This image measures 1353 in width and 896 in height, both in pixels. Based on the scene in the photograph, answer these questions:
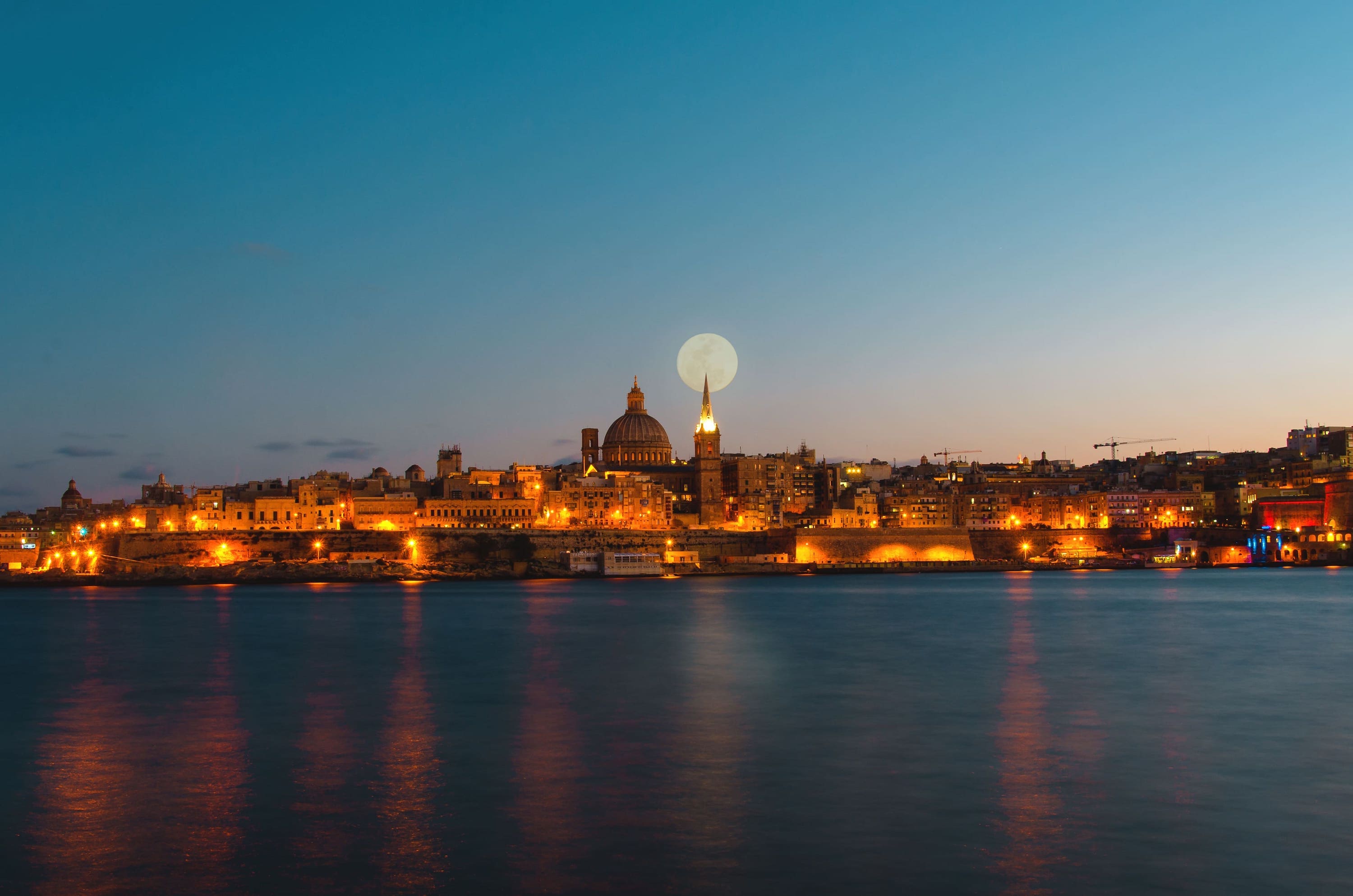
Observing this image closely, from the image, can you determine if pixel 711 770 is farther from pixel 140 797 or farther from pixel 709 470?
pixel 709 470

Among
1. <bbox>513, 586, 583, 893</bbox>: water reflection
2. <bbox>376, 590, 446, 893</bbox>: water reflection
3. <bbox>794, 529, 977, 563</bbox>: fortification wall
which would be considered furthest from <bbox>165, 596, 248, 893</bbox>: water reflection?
<bbox>794, 529, 977, 563</bbox>: fortification wall

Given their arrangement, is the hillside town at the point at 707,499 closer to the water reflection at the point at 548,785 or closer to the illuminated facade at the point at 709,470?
the illuminated facade at the point at 709,470

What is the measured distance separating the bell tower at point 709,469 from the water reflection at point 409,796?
5193 cm

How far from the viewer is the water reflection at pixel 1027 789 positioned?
26.6 feet

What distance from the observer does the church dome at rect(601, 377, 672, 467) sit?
3187 inches

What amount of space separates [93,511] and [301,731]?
237ft

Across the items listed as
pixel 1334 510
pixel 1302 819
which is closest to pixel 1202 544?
pixel 1334 510

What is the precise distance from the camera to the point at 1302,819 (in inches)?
370

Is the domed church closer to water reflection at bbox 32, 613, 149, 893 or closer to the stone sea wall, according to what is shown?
the stone sea wall

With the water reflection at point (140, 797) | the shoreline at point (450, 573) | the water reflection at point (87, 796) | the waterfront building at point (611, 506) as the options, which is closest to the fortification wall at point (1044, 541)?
the shoreline at point (450, 573)

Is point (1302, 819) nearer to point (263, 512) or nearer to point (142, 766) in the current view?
point (142, 766)

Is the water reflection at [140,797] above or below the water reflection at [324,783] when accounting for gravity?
above

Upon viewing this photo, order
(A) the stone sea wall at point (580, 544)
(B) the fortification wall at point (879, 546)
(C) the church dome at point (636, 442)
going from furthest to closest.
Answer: (C) the church dome at point (636, 442) → (B) the fortification wall at point (879, 546) → (A) the stone sea wall at point (580, 544)

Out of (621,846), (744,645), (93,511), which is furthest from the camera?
(93,511)
